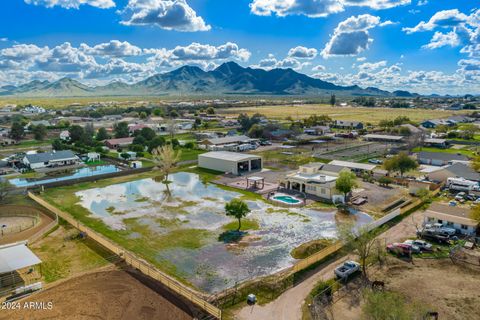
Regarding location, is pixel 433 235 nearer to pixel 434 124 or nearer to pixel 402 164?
pixel 402 164

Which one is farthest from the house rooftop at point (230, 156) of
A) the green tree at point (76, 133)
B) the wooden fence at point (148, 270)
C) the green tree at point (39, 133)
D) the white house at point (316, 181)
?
the green tree at point (39, 133)

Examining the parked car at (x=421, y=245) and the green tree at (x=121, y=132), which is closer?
the parked car at (x=421, y=245)

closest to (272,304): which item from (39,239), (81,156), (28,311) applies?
(28,311)

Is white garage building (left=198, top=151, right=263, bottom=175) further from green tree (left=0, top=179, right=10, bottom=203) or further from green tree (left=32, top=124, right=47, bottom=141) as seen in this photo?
green tree (left=32, top=124, right=47, bottom=141)

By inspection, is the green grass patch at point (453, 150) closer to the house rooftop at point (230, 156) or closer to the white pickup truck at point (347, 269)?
the house rooftop at point (230, 156)

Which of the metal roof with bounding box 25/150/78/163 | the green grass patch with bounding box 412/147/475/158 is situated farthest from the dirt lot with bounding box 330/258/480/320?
the metal roof with bounding box 25/150/78/163

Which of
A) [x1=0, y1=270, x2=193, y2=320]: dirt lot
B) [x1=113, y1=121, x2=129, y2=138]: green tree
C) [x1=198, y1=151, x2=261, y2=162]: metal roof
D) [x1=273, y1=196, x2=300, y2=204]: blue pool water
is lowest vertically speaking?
[x1=273, y1=196, x2=300, y2=204]: blue pool water

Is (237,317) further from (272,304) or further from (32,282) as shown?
(32,282)
